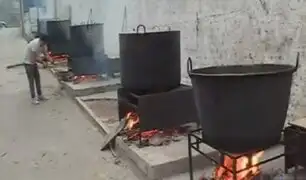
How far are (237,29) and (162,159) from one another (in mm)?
1224

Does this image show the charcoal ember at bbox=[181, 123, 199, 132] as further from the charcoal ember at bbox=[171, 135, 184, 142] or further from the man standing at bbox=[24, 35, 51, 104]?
the man standing at bbox=[24, 35, 51, 104]

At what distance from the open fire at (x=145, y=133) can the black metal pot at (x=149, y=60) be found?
0.30 m

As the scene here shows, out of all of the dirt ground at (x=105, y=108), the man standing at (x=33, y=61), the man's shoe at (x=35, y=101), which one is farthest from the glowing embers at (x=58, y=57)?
the dirt ground at (x=105, y=108)

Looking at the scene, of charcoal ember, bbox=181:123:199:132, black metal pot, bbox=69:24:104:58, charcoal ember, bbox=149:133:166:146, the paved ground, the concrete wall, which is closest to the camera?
the concrete wall

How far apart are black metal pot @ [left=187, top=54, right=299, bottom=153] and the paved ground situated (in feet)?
3.70

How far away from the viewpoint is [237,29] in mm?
3254

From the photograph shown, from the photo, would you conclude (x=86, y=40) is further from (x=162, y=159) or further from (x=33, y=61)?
(x=162, y=159)

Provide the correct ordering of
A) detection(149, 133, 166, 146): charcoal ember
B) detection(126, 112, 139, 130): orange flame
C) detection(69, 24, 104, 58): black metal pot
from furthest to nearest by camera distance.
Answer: detection(69, 24, 104, 58): black metal pot → detection(126, 112, 139, 130): orange flame → detection(149, 133, 166, 146): charcoal ember

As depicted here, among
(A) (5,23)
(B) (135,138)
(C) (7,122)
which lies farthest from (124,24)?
(A) (5,23)

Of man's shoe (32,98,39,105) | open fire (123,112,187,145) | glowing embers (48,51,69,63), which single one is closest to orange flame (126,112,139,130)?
open fire (123,112,187,145)

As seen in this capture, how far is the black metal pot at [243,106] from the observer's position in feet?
6.29

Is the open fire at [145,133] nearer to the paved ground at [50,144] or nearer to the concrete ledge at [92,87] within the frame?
the paved ground at [50,144]

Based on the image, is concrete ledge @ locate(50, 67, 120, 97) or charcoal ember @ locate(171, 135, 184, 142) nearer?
charcoal ember @ locate(171, 135, 184, 142)

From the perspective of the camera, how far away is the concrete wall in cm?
275
